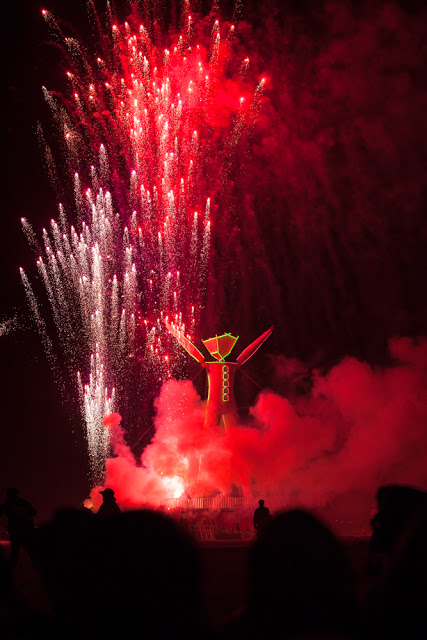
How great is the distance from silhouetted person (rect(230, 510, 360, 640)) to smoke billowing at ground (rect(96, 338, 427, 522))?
16.9 meters

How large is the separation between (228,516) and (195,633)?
14.8 meters

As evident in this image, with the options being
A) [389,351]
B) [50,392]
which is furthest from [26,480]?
[389,351]

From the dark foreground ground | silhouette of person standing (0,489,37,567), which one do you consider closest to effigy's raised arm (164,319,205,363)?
the dark foreground ground

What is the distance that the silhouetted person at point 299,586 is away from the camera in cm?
146

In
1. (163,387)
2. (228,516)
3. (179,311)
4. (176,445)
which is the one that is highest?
(179,311)

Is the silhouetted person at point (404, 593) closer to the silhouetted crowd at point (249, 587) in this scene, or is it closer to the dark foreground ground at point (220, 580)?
the silhouetted crowd at point (249, 587)

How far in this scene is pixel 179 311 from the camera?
Result: 19.4m

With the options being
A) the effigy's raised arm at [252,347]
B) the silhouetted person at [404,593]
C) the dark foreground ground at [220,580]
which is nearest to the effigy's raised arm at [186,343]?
the effigy's raised arm at [252,347]

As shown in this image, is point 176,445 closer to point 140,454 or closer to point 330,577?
point 140,454

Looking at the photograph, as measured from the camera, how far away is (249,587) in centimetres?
158

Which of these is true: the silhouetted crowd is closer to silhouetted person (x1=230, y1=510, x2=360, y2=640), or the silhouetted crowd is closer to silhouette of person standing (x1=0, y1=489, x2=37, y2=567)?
silhouetted person (x1=230, y1=510, x2=360, y2=640)

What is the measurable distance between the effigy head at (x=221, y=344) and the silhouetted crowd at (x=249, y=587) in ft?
63.3

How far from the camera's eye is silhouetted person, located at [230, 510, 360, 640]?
4.79ft

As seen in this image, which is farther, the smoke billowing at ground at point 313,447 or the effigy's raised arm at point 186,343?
the effigy's raised arm at point 186,343
